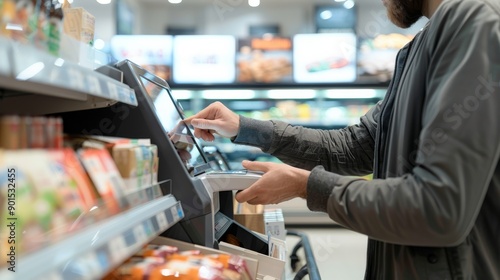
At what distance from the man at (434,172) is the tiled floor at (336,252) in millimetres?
2479

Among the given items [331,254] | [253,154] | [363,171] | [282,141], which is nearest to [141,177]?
[282,141]

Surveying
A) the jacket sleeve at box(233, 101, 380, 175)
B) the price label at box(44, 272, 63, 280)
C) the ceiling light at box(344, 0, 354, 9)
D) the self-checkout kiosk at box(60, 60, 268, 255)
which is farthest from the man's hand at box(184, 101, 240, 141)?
the ceiling light at box(344, 0, 354, 9)

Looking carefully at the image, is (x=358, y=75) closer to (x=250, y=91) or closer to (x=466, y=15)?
(x=250, y=91)

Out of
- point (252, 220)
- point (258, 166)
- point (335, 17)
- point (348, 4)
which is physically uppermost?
point (348, 4)

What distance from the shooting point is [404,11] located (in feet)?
4.75

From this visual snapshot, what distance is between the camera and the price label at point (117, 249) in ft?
2.42

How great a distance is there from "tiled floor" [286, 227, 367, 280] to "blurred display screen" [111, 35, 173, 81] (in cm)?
276

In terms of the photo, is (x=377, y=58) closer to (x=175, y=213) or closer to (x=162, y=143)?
(x=162, y=143)

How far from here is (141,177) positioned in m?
1.08

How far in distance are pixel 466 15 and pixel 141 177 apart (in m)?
0.86

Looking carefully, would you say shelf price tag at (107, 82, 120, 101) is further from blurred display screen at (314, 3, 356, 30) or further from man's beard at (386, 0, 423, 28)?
blurred display screen at (314, 3, 356, 30)

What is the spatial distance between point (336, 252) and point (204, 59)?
9.80 ft

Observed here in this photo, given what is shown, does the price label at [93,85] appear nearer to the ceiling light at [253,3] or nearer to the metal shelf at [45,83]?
the metal shelf at [45,83]

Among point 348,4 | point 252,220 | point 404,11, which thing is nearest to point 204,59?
point 252,220
